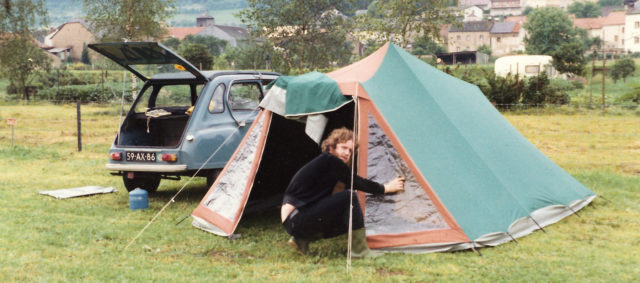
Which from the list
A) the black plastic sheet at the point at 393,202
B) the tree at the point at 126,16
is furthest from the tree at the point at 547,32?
the black plastic sheet at the point at 393,202

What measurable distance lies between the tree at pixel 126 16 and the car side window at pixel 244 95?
1489 cm

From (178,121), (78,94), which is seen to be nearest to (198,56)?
(78,94)

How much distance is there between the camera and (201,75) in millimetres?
8250

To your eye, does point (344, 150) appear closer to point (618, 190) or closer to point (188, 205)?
point (188, 205)

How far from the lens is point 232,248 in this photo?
6316 mm

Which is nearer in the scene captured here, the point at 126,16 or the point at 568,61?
the point at 126,16

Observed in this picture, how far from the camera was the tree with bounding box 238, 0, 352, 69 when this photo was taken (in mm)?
22344

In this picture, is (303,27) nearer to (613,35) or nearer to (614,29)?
(613,35)

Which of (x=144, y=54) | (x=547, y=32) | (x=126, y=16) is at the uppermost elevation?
(x=547, y=32)

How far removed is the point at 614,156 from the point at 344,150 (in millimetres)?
9118

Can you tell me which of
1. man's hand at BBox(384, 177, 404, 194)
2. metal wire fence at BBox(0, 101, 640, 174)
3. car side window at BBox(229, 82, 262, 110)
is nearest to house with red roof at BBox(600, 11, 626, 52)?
metal wire fence at BBox(0, 101, 640, 174)

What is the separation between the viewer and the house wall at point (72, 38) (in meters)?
87.1

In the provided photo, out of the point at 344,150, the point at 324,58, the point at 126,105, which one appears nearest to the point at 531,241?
the point at 344,150

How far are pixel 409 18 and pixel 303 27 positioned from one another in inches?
177
